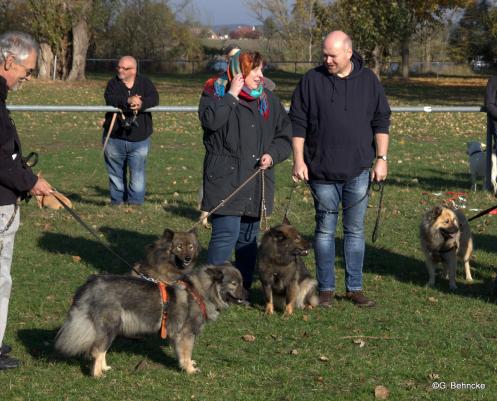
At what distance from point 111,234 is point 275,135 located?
12.3 feet

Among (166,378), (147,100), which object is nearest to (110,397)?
(166,378)

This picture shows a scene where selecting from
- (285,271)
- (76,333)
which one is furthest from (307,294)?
(76,333)

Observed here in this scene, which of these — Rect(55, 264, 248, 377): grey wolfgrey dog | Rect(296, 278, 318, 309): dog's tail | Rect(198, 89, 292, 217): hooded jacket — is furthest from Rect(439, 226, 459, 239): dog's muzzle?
Rect(55, 264, 248, 377): grey wolfgrey dog

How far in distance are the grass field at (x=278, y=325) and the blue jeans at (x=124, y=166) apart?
397 mm

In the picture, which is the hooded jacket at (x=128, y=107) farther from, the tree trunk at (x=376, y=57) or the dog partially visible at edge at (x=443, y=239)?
the tree trunk at (x=376, y=57)

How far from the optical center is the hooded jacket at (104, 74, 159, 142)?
11.6 meters

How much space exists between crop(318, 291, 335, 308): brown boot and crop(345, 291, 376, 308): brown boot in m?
0.20

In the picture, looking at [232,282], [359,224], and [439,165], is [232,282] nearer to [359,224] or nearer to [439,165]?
[359,224]

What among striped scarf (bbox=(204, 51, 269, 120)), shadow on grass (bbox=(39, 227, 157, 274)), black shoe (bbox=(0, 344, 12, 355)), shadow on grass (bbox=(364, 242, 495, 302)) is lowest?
shadow on grass (bbox=(364, 242, 495, 302))

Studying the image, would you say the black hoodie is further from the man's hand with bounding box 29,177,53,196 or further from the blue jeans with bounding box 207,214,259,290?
the man's hand with bounding box 29,177,53,196

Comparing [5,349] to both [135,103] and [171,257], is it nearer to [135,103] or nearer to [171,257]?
[171,257]

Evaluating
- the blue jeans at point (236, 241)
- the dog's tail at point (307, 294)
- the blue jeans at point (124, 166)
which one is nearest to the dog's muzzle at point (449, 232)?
the dog's tail at point (307, 294)

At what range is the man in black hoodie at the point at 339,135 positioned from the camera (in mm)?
7184

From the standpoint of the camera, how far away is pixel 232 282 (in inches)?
238
